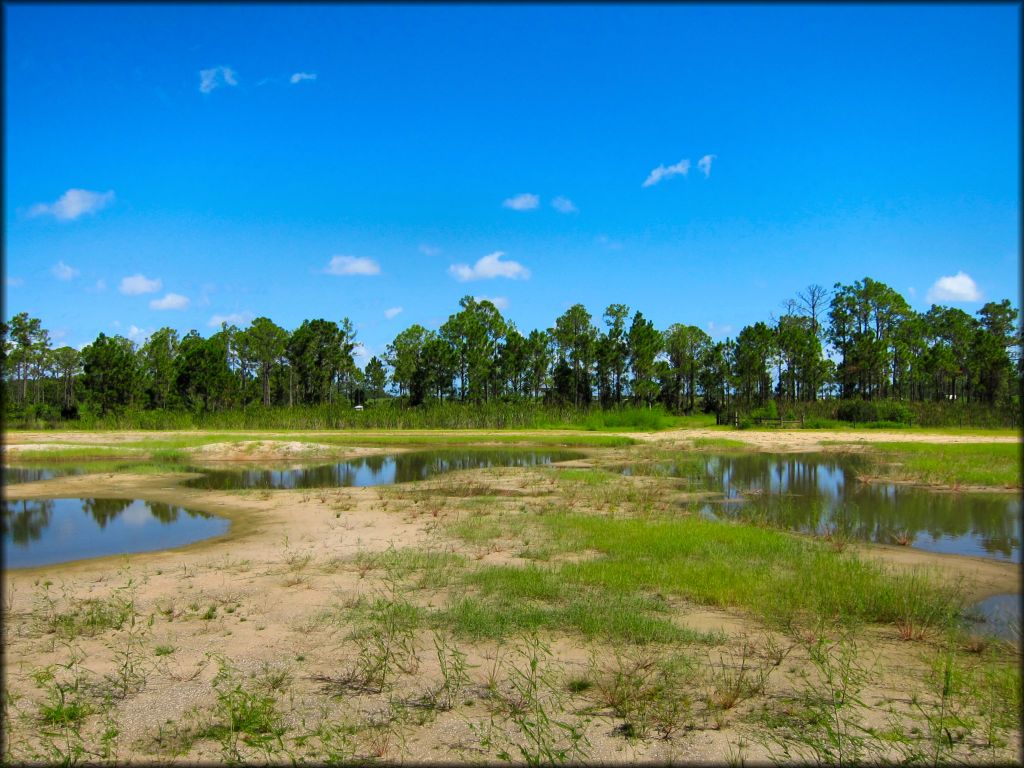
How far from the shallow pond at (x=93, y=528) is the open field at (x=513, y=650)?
1426 mm

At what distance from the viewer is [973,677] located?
6711 mm

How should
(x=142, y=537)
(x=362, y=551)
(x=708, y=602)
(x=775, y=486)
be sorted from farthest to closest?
1. (x=775, y=486)
2. (x=142, y=537)
3. (x=362, y=551)
4. (x=708, y=602)

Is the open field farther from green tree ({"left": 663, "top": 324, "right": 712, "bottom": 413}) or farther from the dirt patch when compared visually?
A: green tree ({"left": 663, "top": 324, "right": 712, "bottom": 413})

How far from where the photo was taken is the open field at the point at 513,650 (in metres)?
5.58

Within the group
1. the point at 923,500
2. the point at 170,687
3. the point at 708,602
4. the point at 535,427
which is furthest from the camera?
the point at 535,427

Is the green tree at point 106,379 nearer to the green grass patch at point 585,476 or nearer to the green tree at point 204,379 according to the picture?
the green tree at point 204,379

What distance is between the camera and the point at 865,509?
19.1m

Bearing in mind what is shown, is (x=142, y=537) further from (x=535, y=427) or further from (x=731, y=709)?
(x=535, y=427)

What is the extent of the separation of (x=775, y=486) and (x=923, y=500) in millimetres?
5222

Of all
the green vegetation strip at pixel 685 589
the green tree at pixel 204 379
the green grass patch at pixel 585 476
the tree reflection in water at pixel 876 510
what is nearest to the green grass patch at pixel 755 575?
the green vegetation strip at pixel 685 589

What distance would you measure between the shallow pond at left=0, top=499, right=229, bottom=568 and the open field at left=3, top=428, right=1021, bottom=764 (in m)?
1.43

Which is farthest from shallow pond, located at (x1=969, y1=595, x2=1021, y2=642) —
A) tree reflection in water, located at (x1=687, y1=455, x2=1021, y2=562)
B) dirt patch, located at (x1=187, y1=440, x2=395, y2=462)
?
dirt patch, located at (x1=187, y1=440, x2=395, y2=462)

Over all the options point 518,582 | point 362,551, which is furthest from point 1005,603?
point 362,551

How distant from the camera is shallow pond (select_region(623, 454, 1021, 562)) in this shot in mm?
15000
